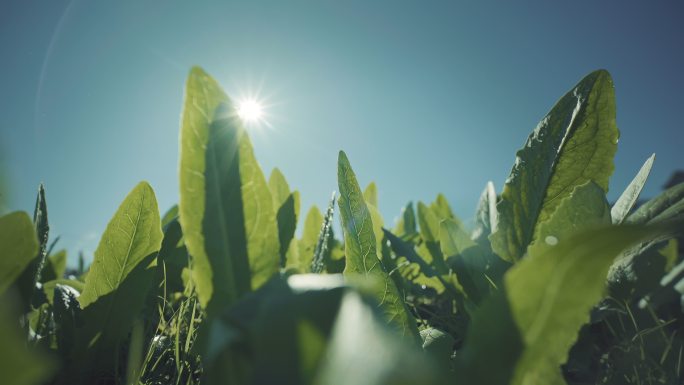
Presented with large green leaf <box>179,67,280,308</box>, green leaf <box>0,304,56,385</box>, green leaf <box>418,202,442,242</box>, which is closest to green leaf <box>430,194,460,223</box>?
green leaf <box>418,202,442,242</box>

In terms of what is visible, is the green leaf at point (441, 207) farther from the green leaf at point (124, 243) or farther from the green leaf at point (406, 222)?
the green leaf at point (124, 243)

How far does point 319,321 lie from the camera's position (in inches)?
19.9

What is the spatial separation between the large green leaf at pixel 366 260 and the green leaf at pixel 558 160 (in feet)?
1.56

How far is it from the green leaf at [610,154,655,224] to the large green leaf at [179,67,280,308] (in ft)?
3.12

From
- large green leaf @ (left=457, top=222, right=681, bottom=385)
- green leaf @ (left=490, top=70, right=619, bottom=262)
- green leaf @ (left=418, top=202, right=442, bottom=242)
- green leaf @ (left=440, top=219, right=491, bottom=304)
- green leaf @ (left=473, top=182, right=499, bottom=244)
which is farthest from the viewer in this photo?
green leaf @ (left=418, top=202, right=442, bottom=242)

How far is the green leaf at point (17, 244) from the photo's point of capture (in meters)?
0.65

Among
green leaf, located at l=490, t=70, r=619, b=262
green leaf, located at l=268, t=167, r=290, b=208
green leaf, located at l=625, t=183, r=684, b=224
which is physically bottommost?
green leaf, located at l=625, t=183, r=684, b=224

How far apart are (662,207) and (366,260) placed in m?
0.82

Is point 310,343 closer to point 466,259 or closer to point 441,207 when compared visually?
point 466,259

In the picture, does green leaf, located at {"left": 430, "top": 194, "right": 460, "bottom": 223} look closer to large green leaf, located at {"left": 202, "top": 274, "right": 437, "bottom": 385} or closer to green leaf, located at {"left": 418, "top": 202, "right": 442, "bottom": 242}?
green leaf, located at {"left": 418, "top": 202, "right": 442, "bottom": 242}

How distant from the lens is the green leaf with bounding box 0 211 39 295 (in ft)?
2.13

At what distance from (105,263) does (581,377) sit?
1.21 m

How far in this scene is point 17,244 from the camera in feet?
2.18

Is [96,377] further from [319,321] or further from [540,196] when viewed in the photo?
[540,196]
